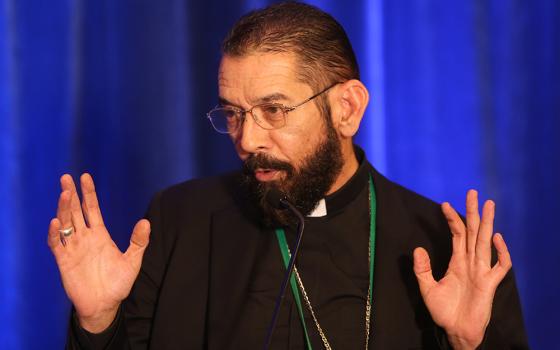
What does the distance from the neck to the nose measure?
35 centimetres

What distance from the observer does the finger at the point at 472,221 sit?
2.14 meters

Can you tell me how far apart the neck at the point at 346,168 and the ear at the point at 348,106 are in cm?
→ 8

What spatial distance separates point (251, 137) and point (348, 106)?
15.3 inches

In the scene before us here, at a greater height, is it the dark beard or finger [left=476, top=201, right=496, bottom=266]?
the dark beard

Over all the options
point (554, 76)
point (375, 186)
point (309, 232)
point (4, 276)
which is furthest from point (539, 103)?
point (4, 276)

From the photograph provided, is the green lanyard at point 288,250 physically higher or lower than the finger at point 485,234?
lower

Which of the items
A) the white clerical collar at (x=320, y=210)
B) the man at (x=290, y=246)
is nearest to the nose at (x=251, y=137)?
the man at (x=290, y=246)

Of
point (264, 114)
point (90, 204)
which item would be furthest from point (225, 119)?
point (90, 204)

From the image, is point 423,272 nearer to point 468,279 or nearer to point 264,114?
point 468,279

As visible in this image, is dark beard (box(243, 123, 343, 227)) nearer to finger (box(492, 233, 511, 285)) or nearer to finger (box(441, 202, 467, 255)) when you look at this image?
finger (box(441, 202, 467, 255))

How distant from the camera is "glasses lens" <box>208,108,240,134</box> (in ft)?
7.93

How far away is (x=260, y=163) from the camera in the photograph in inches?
93.7

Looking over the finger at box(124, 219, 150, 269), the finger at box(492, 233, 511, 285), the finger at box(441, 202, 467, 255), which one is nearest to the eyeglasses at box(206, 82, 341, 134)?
the finger at box(124, 219, 150, 269)

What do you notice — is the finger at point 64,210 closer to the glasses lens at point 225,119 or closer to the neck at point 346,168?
the glasses lens at point 225,119
